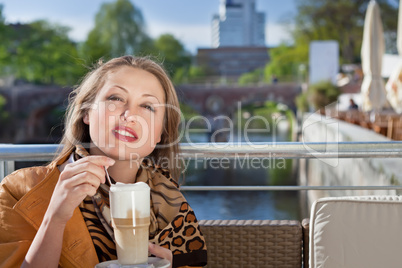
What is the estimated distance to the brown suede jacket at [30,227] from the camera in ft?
3.98

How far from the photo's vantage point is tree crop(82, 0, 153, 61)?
133 feet

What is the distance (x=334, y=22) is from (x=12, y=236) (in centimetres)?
3777

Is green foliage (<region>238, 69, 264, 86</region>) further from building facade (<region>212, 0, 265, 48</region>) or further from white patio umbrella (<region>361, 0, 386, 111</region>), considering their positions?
building facade (<region>212, 0, 265, 48</region>)

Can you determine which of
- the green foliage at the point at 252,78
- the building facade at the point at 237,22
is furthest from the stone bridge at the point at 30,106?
the building facade at the point at 237,22

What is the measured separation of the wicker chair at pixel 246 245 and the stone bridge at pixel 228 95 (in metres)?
34.9

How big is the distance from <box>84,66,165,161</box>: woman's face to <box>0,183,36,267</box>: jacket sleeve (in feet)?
0.80

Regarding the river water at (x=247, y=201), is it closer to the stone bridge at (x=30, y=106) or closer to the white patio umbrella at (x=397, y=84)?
the white patio umbrella at (x=397, y=84)

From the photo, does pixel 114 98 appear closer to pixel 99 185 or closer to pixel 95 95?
pixel 95 95

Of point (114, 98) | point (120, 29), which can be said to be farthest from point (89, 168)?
point (120, 29)

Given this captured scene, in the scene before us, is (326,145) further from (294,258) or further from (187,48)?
(187,48)

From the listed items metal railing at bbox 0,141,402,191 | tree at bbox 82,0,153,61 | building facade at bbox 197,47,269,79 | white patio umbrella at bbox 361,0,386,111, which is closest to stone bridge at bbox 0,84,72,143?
tree at bbox 82,0,153,61

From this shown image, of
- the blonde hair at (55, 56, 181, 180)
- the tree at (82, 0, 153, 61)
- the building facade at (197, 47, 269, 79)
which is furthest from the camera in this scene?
the building facade at (197, 47, 269, 79)

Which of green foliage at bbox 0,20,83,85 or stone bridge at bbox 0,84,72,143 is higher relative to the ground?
green foliage at bbox 0,20,83,85

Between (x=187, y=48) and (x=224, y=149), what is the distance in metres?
48.9
